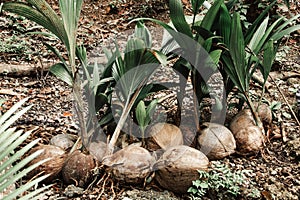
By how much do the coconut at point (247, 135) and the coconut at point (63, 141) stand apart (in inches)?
31.6

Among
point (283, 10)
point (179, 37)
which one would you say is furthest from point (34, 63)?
point (283, 10)

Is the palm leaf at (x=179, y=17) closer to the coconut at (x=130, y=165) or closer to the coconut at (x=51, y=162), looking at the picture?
the coconut at (x=130, y=165)

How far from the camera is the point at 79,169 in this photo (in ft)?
6.40

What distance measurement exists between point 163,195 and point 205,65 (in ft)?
2.04

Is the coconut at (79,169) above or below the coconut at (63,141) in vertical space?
below

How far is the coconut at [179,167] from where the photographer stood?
1.92 m

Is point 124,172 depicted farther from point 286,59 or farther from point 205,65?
point 286,59

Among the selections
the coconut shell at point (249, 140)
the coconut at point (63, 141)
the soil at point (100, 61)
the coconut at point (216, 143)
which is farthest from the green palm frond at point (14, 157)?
the coconut shell at point (249, 140)

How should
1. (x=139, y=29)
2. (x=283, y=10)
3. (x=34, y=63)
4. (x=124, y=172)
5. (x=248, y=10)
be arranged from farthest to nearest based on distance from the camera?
(x=283, y=10) < (x=248, y=10) < (x=34, y=63) < (x=139, y=29) < (x=124, y=172)

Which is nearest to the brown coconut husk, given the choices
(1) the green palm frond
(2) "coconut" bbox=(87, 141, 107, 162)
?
(2) "coconut" bbox=(87, 141, 107, 162)

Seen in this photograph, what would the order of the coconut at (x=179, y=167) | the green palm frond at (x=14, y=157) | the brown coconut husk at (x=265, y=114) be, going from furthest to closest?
the brown coconut husk at (x=265, y=114)
the coconut at (x=179, y=167)
the green palm frond at (x=14, y=157)

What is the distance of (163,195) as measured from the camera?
1.97m

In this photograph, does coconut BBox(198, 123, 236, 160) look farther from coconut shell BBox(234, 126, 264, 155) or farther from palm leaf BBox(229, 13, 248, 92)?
palm leaf BBox(229, 13, 248, 92)

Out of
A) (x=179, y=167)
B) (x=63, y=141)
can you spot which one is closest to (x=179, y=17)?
(x=179, y=167)
